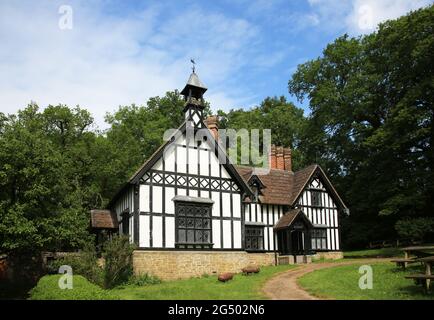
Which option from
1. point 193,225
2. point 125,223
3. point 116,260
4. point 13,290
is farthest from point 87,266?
point 193,225

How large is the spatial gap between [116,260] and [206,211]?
21.6ft

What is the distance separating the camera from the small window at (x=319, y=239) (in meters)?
32.3

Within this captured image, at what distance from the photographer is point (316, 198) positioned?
110 ft

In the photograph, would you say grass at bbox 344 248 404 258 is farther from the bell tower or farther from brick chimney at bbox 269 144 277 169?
the bell tower

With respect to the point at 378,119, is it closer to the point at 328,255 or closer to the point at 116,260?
the point at 328,255

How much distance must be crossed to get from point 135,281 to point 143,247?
202 centimetres

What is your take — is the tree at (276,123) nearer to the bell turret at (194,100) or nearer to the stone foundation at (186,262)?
the bell turret at (194,100)

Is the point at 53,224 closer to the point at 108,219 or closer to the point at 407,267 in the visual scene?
the point at 108,219

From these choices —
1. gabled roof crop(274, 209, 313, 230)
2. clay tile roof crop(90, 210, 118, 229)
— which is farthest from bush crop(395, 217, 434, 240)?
clay tile roof crop(90, 210, 118, 229)

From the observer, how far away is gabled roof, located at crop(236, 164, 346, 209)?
3146 centimetres

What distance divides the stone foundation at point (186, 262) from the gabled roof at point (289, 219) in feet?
11.7

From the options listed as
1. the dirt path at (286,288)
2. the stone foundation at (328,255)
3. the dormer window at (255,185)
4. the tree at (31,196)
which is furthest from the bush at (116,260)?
the stone foundation at (328,255)
